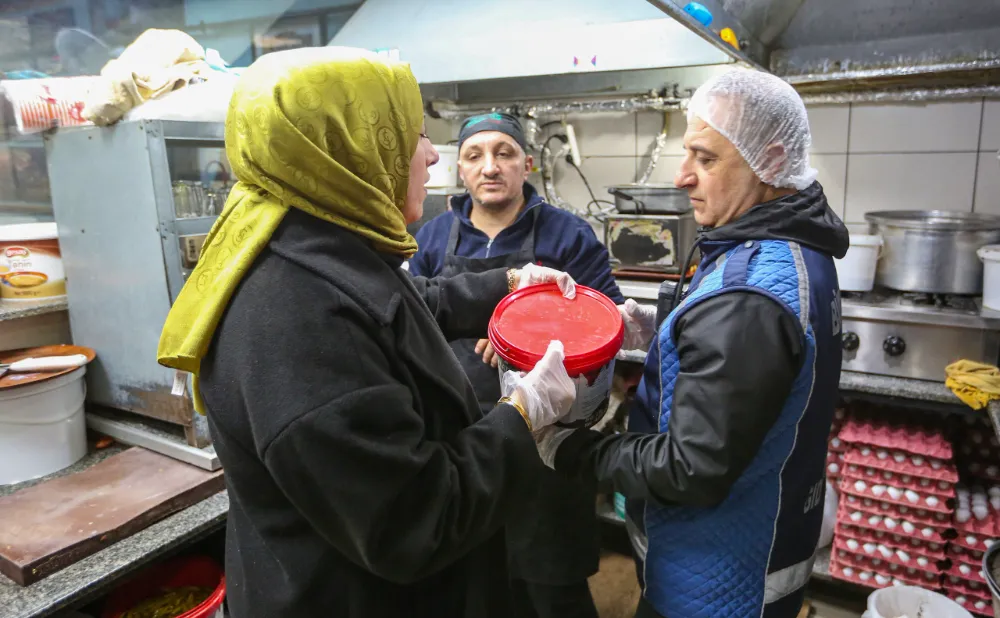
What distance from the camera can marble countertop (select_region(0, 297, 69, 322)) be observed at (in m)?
1.82

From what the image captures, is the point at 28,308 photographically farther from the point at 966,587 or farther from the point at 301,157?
the point at 966,587

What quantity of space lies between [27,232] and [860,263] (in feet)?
8.61

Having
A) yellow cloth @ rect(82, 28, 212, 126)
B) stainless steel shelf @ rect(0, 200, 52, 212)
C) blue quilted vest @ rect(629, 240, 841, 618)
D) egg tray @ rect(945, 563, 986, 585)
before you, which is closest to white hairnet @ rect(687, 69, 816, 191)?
blue quilted vest @ rect(629, 240, 841, 618)

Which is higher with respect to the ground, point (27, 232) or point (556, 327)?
point (27, 232)

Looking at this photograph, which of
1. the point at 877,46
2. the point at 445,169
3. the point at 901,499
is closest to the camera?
the point at 901,499

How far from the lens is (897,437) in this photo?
2143mm

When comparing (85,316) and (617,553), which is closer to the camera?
(85,316)

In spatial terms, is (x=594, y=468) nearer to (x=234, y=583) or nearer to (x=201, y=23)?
(x=234, y=583)

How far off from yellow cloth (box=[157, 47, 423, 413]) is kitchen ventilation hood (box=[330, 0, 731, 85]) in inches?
66.9

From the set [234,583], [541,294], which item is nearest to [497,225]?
[541,294]

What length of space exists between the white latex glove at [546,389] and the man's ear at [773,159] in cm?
51

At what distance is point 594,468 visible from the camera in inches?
50.8

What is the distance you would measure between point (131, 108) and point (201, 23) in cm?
162

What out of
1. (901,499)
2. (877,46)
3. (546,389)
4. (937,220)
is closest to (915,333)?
(937,220)
